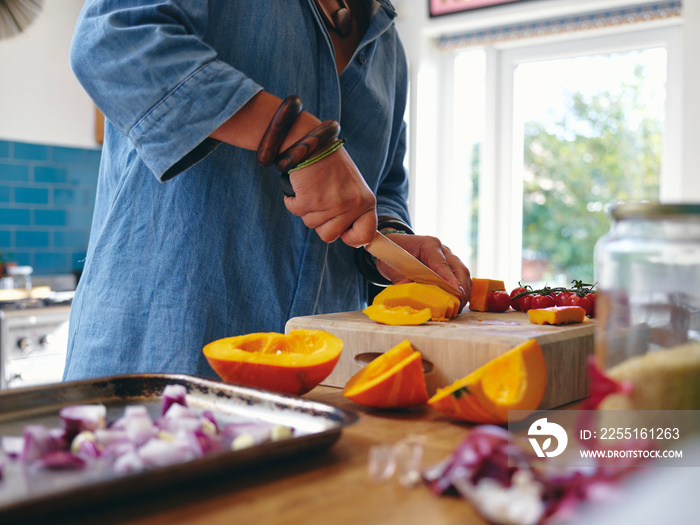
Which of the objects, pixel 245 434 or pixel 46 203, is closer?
pixel 245 434

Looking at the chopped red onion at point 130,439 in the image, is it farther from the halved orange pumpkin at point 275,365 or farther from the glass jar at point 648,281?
the glass jar at point 648,281

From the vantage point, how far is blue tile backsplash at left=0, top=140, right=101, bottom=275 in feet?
10.6

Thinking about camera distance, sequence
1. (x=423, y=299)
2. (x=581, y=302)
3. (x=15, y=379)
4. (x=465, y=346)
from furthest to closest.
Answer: (x=15, y=379) < (x=581, y=302) < (x=423, y=299) < (x=465, y=346)

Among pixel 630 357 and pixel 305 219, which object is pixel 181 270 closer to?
pixel 305 219

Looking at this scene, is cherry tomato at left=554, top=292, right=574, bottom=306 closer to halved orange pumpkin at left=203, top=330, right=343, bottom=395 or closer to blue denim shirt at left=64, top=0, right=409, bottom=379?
blue denim shirt at left=64, top=0, right=409, bottom=379

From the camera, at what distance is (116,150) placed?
1.29 m

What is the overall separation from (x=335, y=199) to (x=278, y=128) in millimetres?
139

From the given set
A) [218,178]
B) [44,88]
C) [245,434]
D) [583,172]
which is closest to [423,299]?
[218,178]

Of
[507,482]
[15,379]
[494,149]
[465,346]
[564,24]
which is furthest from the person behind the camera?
[494,149]

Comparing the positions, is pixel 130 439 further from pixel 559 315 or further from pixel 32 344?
pixel 32 344

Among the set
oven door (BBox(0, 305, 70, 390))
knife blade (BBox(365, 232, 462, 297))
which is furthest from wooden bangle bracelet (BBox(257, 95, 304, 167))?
oven door (BBox(0, 305, 70, 390))

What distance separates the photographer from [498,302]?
1251 mm

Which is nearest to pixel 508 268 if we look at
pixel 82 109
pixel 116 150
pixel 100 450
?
pixel 82 109

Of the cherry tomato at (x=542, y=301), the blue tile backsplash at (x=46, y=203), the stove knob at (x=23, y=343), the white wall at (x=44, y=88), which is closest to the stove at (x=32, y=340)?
the stove knob at (x=23, y=343)
